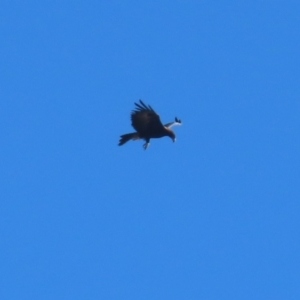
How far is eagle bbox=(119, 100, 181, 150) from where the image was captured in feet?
205

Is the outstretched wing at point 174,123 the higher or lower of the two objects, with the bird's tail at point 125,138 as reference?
higher

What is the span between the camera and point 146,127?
6316cm

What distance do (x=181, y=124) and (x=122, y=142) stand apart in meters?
2.12

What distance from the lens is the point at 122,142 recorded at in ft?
212

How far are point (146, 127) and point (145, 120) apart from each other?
37cm

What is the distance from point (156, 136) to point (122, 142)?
4.03ft

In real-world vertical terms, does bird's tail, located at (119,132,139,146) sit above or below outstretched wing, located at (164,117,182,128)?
below

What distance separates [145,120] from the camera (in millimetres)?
62844

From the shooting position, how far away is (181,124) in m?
65.8

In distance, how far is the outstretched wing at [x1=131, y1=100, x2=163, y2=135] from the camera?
205 feet

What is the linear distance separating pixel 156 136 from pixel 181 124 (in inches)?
82.6

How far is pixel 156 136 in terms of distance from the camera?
209 ft

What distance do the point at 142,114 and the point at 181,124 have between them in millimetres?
3384

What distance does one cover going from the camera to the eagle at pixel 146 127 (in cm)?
6244
